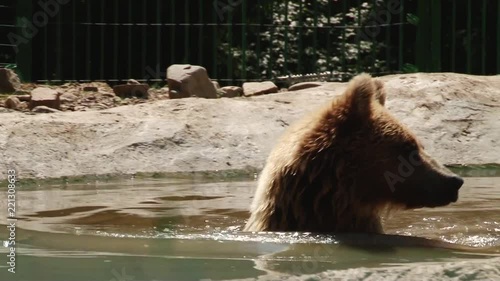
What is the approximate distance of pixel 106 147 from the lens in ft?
27.1

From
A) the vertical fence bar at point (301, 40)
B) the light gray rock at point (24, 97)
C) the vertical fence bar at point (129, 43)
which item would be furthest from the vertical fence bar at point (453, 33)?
the light gray rock at point (24, 97)

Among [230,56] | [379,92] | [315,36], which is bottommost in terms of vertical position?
[230,56]

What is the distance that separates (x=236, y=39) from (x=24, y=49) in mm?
2900

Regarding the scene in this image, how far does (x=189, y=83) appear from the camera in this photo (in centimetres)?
1107

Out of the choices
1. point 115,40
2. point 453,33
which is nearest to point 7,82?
point 115,40

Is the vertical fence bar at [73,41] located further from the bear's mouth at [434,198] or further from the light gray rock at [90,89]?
the bear's mouth at [434,198]

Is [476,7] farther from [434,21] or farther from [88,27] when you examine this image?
[88,27]

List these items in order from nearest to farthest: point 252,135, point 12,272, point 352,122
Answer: point 12,272 < point 352,122 < point 252,135

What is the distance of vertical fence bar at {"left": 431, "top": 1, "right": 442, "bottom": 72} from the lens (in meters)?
12.7

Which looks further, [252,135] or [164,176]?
[252,135]

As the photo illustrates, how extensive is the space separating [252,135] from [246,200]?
137 centimetres

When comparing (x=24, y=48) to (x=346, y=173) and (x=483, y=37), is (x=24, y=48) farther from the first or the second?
(x=346, y=173)

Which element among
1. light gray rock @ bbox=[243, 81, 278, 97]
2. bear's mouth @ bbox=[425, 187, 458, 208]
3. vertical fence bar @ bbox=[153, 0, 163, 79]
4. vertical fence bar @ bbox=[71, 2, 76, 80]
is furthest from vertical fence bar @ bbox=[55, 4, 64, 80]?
bear's mouth @ bbox=[425, 187, 458, 208]

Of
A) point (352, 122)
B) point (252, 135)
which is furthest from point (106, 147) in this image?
point (352, 122)
